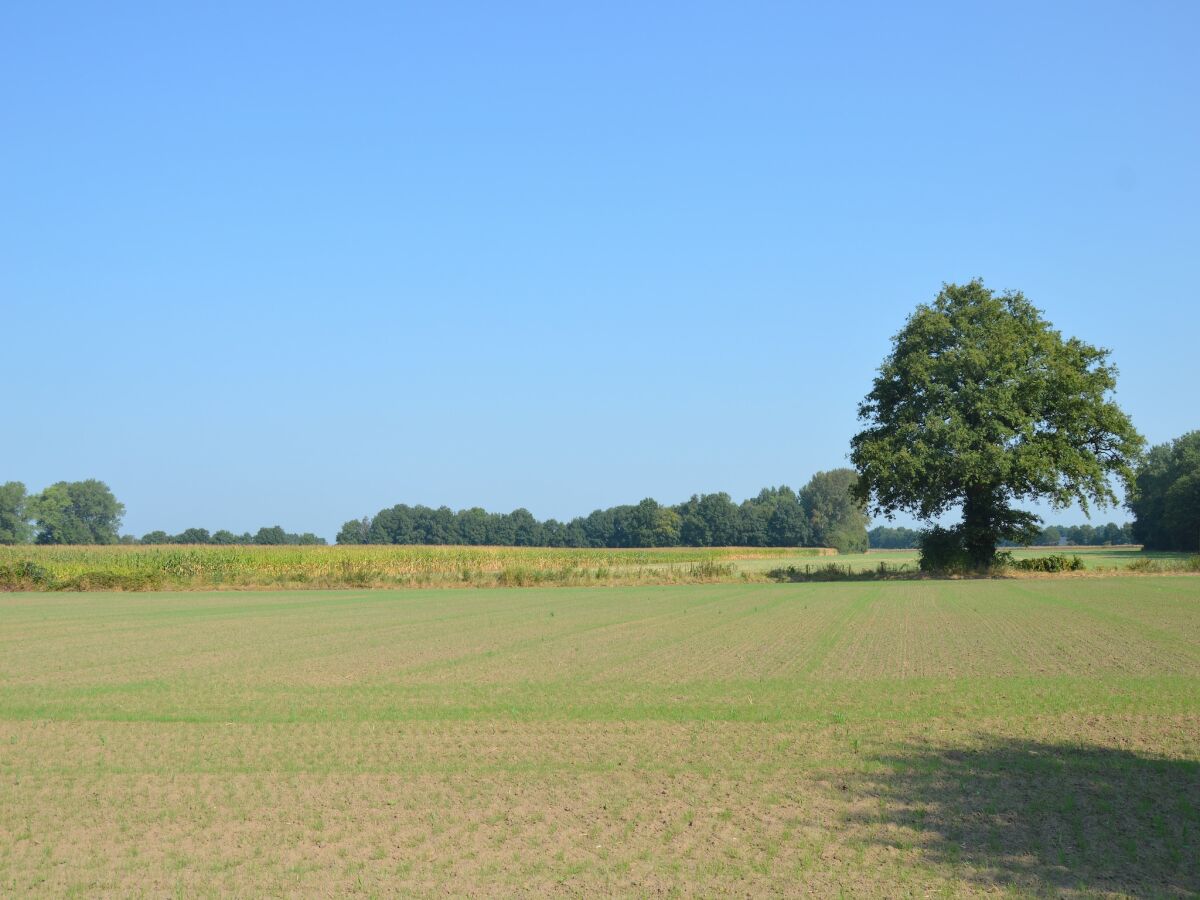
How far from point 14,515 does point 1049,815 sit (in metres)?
158

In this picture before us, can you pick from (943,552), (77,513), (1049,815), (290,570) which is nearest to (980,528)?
(943,552)

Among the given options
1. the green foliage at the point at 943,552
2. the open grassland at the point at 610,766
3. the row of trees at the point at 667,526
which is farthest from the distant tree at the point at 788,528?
the open grassland at the point at 610,766

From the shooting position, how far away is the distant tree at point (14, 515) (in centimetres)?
14275

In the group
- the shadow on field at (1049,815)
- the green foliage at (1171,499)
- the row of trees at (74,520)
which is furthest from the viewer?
the row of trees at (74,520)

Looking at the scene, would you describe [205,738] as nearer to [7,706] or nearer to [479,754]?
[479,754]

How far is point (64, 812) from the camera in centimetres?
1009

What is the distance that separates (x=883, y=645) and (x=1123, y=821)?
14.0 m

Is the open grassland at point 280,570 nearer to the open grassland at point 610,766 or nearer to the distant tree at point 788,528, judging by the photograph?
the open grassland at point 610,766

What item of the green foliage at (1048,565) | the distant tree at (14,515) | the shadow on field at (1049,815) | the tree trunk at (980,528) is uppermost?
the distant tree at (14,515)

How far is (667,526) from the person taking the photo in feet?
605

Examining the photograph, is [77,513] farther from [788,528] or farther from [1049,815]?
[1049,815]

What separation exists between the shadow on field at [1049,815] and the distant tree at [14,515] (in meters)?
152

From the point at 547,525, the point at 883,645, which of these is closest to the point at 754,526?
the point at 547,525

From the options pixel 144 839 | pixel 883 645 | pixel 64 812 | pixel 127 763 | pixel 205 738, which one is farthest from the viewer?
pixel 883 645
